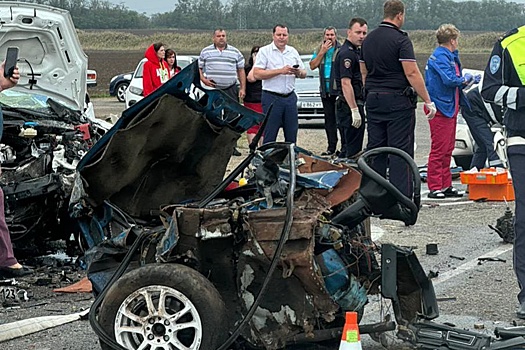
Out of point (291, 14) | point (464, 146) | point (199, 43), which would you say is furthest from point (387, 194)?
point (291, 14)

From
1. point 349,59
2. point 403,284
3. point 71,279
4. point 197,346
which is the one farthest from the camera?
point 349,59

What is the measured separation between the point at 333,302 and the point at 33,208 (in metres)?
3.98

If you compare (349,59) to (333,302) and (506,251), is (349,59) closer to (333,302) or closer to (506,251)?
(506,251)

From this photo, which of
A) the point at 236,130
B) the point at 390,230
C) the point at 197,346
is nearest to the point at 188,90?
the point at 236,130

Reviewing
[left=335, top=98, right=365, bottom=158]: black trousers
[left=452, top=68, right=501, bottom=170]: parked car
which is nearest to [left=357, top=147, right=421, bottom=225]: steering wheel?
[left=335, top=98, right=365, bottom=158]: black trousers

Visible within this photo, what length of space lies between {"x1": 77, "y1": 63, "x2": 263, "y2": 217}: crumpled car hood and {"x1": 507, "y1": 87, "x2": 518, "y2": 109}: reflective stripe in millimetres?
1603

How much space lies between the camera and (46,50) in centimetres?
1005

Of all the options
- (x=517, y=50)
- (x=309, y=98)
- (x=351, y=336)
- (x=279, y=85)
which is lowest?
(x=309, y=98)

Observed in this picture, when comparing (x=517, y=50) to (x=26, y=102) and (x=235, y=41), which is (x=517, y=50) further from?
(x=235, y=41)

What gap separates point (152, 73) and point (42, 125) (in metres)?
6.46

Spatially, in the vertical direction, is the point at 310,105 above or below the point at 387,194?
below

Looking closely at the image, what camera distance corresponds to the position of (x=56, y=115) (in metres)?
9.22

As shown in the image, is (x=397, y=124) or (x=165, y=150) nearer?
(x=165, y=150)

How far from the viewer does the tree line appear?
398ft
